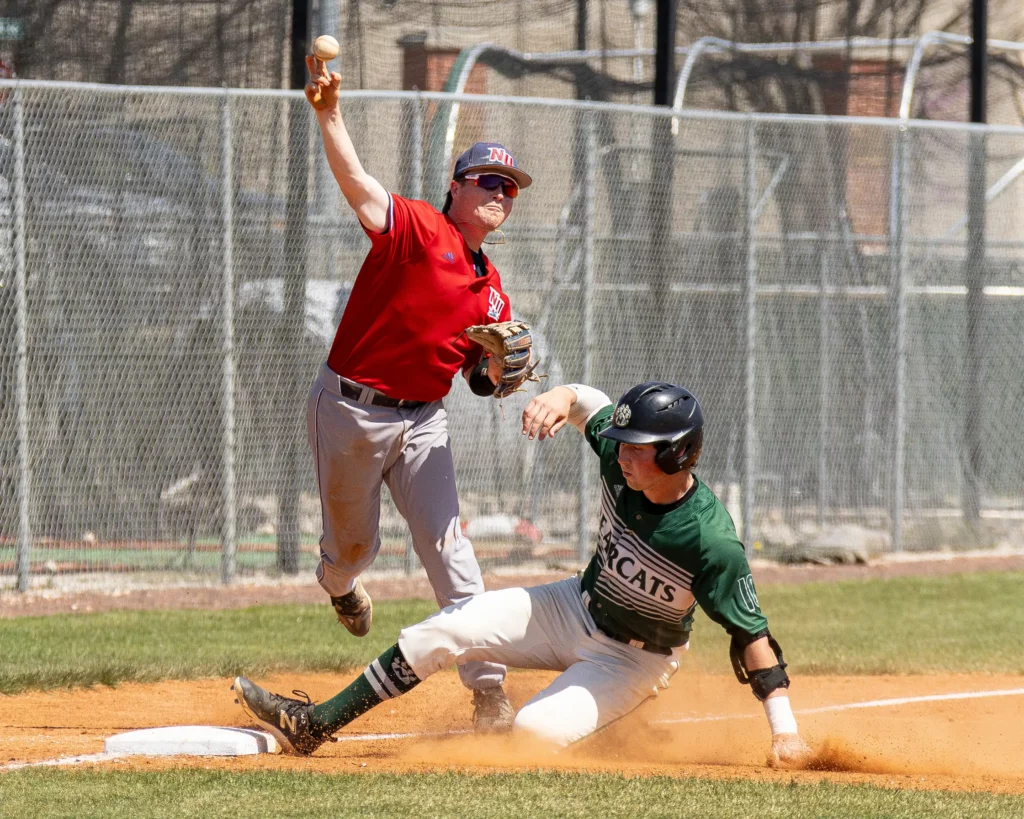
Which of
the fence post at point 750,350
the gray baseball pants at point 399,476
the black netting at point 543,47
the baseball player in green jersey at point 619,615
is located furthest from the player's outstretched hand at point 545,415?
the fence post at point 750,350

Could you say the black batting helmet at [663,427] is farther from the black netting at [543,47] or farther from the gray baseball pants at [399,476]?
the black netting at [543,47]

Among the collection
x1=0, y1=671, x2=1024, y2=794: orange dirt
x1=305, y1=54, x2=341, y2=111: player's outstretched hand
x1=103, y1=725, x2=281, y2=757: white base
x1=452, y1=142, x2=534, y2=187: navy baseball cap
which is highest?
x1=305, y1=54, x2=341, y2=111: player's outstretched hand

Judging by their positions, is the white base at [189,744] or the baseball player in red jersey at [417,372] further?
the baseball player in red jersey at [417,372]

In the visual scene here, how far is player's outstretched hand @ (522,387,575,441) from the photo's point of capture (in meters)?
4.84

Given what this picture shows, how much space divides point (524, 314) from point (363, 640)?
3490 mm

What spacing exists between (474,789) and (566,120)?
24.6 feet

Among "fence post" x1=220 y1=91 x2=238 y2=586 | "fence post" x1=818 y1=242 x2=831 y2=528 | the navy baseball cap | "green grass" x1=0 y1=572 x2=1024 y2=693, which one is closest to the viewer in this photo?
the navy baseball cap

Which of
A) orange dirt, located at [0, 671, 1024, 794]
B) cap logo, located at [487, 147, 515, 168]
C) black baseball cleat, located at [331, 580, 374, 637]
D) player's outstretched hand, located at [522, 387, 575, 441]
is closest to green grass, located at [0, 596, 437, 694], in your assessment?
orange dirt, located at [0, 671, 1024, 794]

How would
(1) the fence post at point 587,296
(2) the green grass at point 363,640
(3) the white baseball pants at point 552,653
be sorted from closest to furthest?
(3) the white baseball pants at point 552,653, (2) the green grass at point 363,640, (1) the fence post at point 587,296

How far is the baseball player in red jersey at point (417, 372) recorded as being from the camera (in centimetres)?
545

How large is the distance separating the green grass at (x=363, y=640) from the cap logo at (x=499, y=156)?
294 cm

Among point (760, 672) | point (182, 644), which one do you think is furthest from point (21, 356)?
point (760, 672)

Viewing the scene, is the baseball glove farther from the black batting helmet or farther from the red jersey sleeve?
the black batting helmet

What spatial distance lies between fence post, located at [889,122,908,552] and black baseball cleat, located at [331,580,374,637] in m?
7.09
